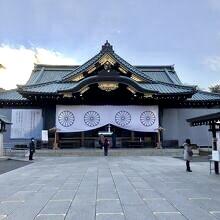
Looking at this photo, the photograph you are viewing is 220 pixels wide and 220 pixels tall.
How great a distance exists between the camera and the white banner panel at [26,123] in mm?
30297

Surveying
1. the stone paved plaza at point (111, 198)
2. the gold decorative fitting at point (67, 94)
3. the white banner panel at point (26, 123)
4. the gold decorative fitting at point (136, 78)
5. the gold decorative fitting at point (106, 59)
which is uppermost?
the gold decorative fitting at point (106, 59)

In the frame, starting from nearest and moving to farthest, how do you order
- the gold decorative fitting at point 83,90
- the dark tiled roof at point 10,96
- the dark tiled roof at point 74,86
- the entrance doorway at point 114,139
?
the gold decorative fitting at point 83,90 < the dark tiled roof at point 74,86 < the entrance doorway at point 114,139 < the dark tiled roof at point 10,96

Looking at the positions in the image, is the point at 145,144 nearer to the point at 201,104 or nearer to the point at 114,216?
the point at 201,104

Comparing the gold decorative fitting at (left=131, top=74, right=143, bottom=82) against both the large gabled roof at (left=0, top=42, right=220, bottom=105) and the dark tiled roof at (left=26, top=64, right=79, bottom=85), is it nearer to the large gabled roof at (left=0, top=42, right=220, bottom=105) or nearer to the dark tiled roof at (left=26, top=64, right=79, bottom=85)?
the large gabled roof at (left=0, top=42, right=220, bottom=105)

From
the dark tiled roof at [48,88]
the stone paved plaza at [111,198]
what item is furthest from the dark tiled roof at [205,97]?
the stone paved plaza at [111,198]

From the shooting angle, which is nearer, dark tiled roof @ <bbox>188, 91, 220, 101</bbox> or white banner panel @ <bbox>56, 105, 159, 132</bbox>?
white banner panel @ <bbox>56, 105, 159, 132</bbox>

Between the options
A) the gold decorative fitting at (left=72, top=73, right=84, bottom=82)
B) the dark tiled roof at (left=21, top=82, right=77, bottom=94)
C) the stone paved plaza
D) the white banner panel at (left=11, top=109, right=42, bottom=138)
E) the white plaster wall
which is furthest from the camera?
the white plaster wall

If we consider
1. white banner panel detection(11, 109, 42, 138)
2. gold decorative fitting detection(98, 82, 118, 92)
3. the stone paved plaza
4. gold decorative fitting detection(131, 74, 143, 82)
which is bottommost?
the stone paved plaza

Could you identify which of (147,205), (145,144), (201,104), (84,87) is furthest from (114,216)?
(201,104)

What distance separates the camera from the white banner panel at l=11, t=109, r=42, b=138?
30297 mm

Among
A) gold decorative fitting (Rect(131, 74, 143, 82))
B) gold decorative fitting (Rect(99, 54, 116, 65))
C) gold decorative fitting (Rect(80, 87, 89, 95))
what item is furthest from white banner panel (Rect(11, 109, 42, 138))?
gold decorative fitting (Rect(131, 74, 143, 82))

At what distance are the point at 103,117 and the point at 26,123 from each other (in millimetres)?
7628

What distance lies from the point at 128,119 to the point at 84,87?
495 cm

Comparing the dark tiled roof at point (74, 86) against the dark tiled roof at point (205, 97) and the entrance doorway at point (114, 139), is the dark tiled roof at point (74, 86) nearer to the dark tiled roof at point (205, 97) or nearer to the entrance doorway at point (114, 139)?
the dark tiled roof at point (205, 97)
